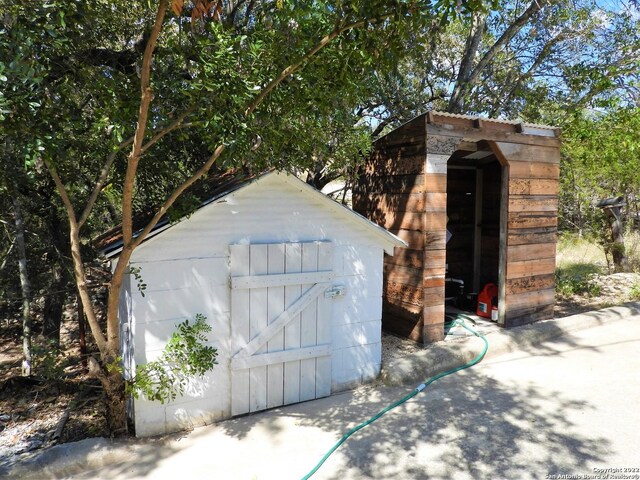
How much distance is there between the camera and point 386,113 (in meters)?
8.93

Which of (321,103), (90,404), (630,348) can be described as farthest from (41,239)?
(630,348)

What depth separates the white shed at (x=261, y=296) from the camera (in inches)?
149

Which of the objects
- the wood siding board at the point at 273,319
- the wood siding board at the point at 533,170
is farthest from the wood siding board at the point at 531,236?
the wood siding board at the point at 273,319

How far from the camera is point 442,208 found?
5.75m

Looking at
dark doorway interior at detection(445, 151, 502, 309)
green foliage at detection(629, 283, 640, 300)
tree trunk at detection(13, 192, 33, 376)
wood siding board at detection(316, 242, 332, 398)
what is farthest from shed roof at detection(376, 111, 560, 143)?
tree trunk at detection(13, 192, 33, 376)

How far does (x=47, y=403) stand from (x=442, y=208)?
497cm

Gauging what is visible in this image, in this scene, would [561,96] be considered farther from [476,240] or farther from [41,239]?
[41,239]

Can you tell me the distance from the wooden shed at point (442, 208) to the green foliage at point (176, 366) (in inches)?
119

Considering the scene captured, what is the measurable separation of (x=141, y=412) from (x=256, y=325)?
3.90 ft

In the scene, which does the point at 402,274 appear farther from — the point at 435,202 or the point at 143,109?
the point at 143,109

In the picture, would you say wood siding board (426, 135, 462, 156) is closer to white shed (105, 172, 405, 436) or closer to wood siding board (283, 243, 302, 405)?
white shed (105, 172, 405, 436)

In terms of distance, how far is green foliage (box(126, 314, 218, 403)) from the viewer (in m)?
3.61

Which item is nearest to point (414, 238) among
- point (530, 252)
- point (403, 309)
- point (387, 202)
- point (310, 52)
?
point (387, 202)

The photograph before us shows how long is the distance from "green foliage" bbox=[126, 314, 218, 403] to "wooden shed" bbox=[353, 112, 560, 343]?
3.03 meters
